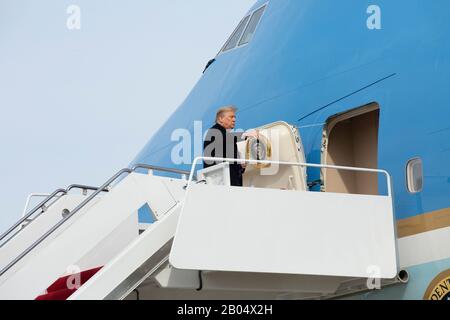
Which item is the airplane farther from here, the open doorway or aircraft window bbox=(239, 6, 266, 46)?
aircraft window bbox=(239, 6, 266, 46)

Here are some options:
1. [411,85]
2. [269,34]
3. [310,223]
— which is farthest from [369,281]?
[269,34]

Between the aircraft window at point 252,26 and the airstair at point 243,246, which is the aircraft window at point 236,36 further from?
the airstair at point 243,246

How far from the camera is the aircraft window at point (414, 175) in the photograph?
7625mm

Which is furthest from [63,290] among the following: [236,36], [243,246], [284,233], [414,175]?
[236,36]

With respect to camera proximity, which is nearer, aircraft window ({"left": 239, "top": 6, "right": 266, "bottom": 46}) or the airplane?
the airplane

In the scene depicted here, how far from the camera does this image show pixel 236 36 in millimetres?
14016

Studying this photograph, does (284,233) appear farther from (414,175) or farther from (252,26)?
(252,26)

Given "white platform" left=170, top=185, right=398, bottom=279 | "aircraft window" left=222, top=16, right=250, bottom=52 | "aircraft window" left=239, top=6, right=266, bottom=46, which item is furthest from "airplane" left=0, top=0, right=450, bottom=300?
"aircraft window" left=222, top=16, right=250, bottom=52

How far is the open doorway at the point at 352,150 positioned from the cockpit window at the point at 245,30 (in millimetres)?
4125

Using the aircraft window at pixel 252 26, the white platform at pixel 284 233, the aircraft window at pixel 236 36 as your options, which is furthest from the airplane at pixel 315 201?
the aircraft window at pixel 236 36

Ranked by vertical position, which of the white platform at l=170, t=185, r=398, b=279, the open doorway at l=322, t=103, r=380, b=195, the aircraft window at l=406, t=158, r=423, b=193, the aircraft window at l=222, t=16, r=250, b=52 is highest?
the aircraft window at l=222, t=16, r=250, b=52

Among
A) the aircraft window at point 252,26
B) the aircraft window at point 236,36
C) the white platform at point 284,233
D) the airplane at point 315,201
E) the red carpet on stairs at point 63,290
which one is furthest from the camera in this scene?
the aircraft window at point 236,36

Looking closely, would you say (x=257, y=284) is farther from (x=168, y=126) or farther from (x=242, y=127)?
(x=168, y=126)

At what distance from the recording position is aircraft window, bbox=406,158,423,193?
7625 mm
